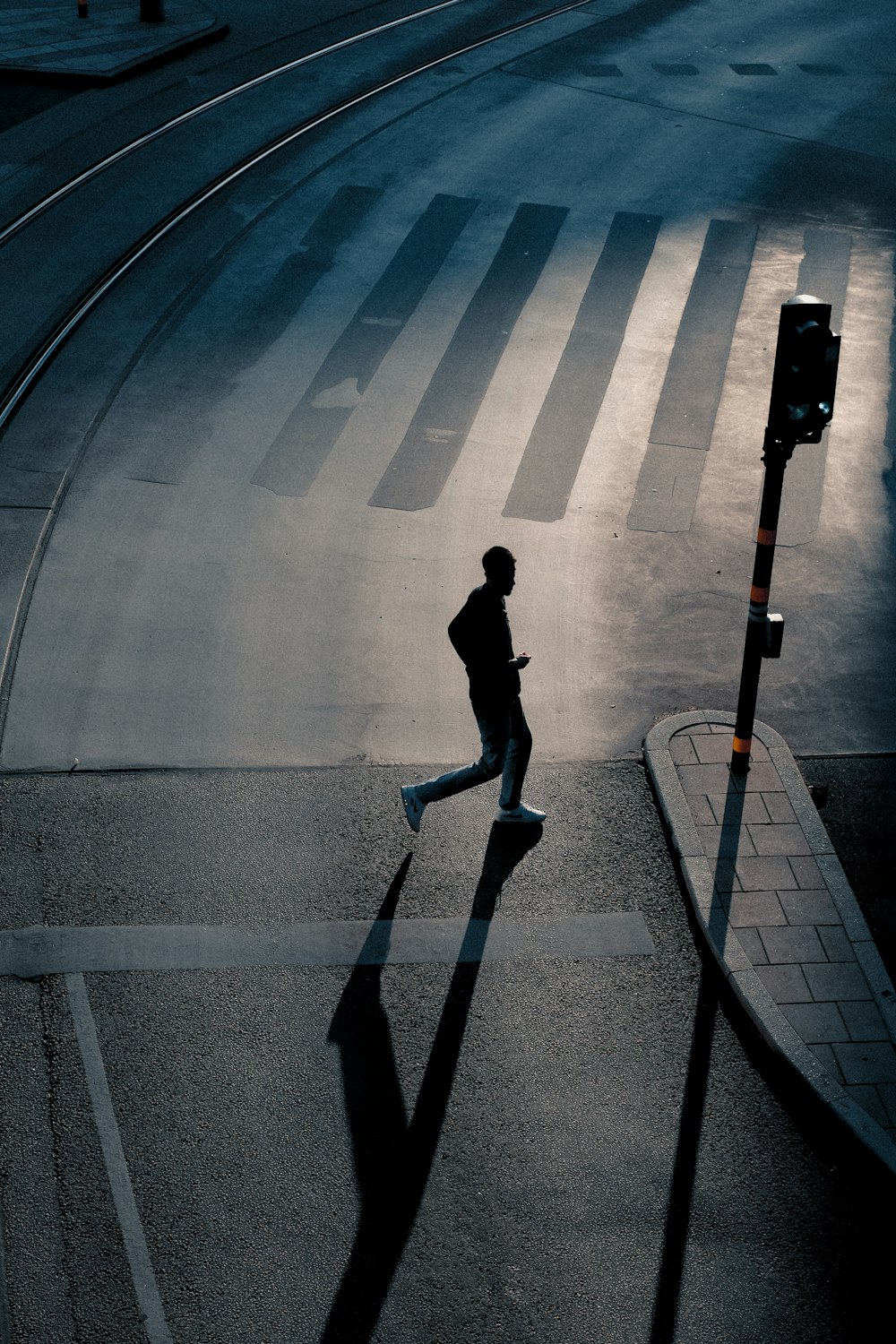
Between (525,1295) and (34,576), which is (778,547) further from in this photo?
(525,1295)

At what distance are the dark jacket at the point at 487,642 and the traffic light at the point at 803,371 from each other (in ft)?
6.07

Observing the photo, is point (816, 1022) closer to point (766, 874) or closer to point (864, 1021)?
point (864, 1021)

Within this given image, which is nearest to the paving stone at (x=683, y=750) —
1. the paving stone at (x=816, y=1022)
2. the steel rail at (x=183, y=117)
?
the paving stone at (x=816, y=1022)

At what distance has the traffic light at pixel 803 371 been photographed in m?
7.09

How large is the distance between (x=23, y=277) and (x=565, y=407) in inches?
247

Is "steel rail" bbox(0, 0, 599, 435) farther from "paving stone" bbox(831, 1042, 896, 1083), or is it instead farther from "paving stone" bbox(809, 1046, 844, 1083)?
"paving stone" bbox(831, 1042, 896, 1083)

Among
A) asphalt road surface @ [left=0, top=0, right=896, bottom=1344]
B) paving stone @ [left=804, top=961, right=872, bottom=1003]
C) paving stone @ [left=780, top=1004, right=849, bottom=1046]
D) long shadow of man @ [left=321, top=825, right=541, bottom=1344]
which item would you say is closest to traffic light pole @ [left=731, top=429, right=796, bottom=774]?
asphalt road surface @ [left=0, top=0, right=896, bottom=1344]

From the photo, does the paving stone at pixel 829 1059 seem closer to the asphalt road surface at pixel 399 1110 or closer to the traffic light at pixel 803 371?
the asphalt road surface at pixel 399 1110

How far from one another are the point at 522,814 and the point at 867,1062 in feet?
8.11

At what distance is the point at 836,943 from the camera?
735 cm

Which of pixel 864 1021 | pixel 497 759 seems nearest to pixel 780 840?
pixel 864 1021

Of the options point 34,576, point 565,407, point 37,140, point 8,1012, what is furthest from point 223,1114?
point 37,140

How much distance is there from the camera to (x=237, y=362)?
42.6ft

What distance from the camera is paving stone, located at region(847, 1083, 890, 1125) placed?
639cm
